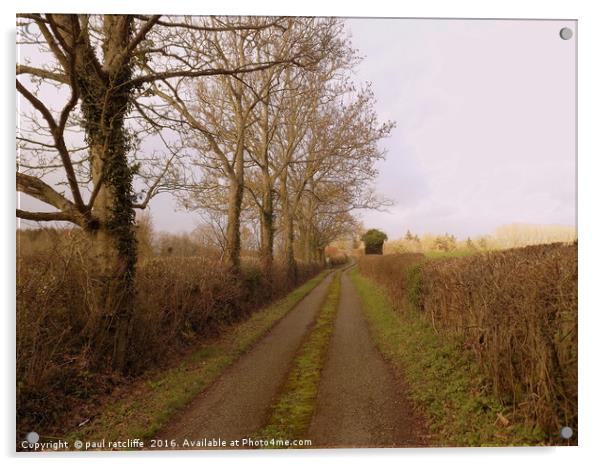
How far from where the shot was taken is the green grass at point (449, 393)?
3.76 m

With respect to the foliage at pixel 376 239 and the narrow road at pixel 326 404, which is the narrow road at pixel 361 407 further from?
the foliage at pixel 376 239

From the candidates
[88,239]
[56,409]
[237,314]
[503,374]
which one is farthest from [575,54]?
[237,314]

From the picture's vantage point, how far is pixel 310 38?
6793mm

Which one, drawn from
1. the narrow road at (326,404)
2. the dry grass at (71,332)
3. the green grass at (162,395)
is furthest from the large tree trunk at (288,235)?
the narrow road at (326,404)

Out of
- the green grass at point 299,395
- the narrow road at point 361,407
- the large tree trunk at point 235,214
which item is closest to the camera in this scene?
the narrow road at point 361,407

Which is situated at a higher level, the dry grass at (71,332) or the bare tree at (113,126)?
the bare tree at (113,126)

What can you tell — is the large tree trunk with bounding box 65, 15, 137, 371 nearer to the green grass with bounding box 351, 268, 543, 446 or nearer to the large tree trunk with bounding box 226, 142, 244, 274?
the green grass with bounding box 351, 268, 543, 446

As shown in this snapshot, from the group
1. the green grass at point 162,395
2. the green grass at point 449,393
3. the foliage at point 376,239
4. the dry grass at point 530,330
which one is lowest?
the green grass at point 162,395

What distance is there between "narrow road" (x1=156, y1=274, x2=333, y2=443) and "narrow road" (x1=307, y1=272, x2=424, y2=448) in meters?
0.73

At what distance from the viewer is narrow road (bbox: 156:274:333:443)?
4.07m

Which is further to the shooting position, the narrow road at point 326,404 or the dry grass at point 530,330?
the narrow road at point 326,404

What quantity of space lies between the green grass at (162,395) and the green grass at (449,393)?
3123 millimetres

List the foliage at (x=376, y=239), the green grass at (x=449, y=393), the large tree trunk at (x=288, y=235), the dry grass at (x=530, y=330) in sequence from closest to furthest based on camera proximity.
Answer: the dry grass at (x=530, y=330)
the green grass at (x=449, y=393)
the foliage at (x=376, y=239)
the large tree trunk at (x=288, y=235)
